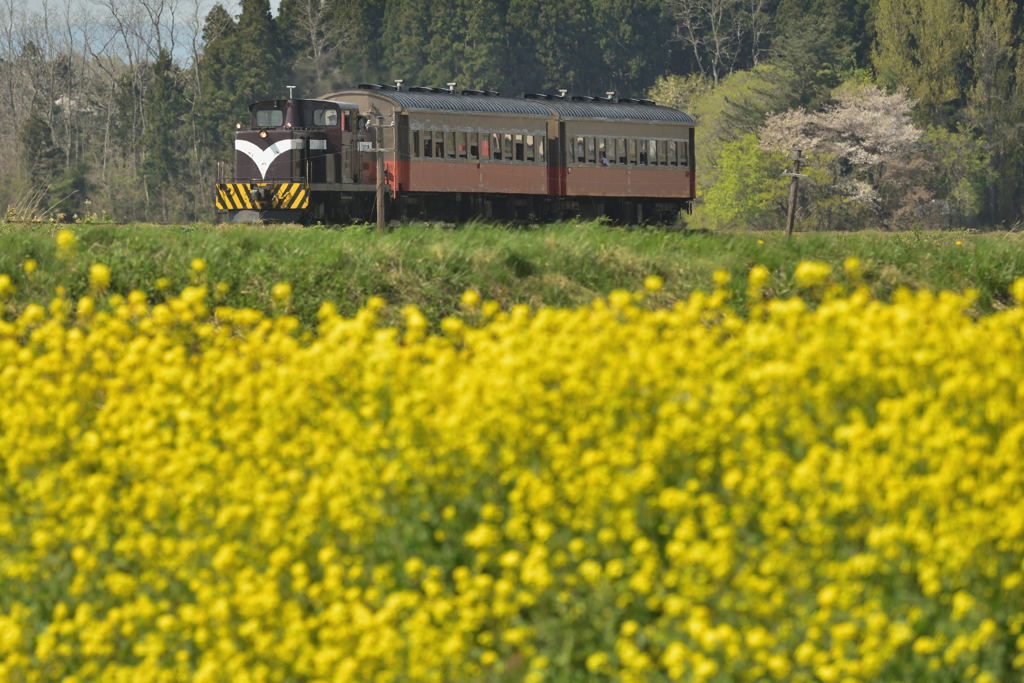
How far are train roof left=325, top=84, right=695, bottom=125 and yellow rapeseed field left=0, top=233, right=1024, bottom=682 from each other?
19.6 metres

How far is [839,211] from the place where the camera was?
5522 centimetres

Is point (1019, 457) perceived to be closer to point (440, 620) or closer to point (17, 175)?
point (440, 620)

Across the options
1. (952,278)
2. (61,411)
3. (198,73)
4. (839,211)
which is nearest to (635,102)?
(952,278)

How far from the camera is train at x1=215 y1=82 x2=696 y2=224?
2650 cm

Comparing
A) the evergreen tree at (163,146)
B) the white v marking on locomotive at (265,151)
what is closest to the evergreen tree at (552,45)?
the evergreen tree at (163,146)

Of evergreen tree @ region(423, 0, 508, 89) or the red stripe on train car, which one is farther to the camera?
evergreen tree @ region(423, 0, 508, 89)

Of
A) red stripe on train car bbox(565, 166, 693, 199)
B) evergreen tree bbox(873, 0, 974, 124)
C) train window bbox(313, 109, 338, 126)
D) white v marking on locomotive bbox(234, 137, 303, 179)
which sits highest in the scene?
evergreen tree bbox(873, 0, 974, 124)

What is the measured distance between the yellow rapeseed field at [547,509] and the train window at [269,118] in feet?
63.7

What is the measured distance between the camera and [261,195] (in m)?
26.2

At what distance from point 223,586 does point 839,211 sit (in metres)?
50.9

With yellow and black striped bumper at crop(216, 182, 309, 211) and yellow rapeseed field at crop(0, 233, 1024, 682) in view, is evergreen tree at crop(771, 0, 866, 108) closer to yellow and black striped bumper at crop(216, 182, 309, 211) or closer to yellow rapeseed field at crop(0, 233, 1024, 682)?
yellow and black striped bumper at crop(216, 182, 309, 211)

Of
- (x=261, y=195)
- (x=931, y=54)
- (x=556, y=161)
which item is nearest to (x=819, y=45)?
(x=931, y=54)

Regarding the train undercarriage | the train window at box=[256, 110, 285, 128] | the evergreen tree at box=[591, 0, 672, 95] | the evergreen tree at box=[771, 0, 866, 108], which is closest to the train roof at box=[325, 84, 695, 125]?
the train window at box=[256, 110, 285, 128]

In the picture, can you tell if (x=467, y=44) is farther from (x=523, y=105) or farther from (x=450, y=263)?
(x=450, y=263)
